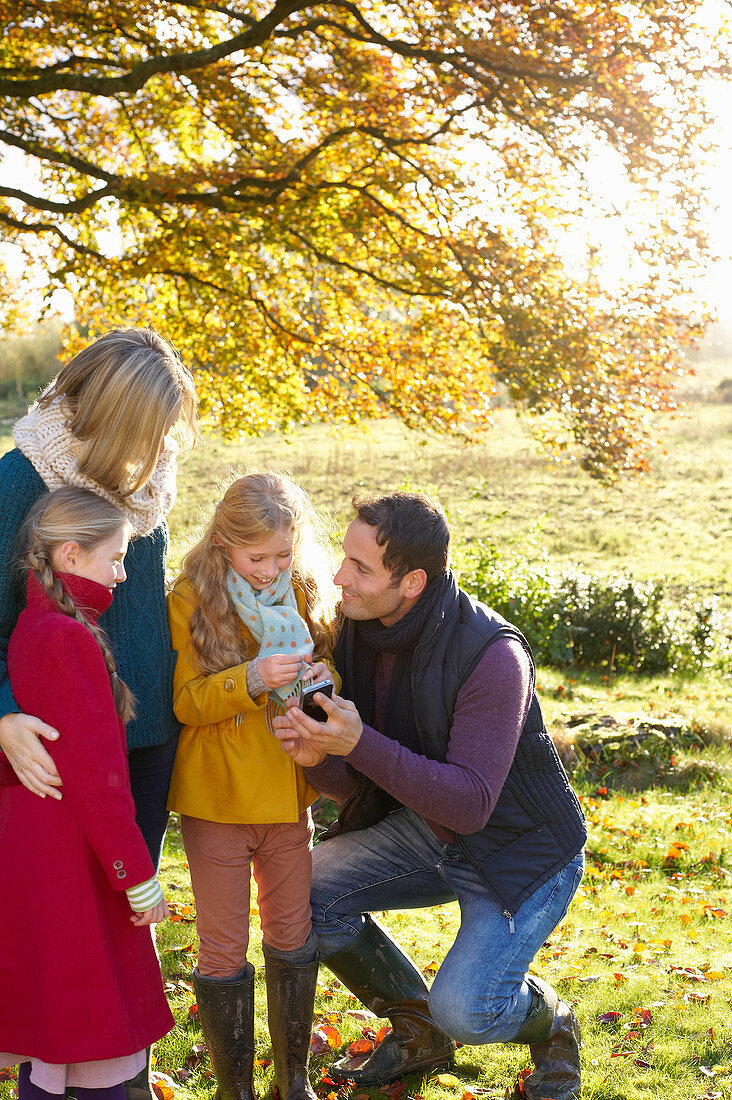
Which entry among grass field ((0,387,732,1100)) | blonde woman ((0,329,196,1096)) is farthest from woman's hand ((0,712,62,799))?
grass field ((0,387,732,1100))

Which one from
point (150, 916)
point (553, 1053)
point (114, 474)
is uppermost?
point (114, 474)

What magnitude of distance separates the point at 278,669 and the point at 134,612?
44 centimetres

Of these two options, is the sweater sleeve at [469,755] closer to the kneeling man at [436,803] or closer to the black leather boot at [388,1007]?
the kneeling man at [436,803]

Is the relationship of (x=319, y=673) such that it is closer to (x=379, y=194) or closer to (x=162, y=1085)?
(x=162, y=1085)

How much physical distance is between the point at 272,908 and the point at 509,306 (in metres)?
5.97

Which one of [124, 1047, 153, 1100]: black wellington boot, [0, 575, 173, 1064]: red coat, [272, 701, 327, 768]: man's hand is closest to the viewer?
[0, 575, 173, 1064]: red coat

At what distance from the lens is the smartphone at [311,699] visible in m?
2.81

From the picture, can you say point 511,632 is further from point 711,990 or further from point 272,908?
point 711,990

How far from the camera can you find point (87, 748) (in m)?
2.34

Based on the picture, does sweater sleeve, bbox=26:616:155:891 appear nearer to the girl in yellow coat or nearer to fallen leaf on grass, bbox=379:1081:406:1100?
the girl in yellow coat

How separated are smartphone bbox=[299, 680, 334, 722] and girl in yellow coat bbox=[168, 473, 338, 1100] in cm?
3

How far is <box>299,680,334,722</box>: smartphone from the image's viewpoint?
2.81 m

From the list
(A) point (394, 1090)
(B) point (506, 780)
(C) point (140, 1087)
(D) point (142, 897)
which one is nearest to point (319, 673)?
(B) point (506, 780)

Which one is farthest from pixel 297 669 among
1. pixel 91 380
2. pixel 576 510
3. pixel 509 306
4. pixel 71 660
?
pixel 576 510
